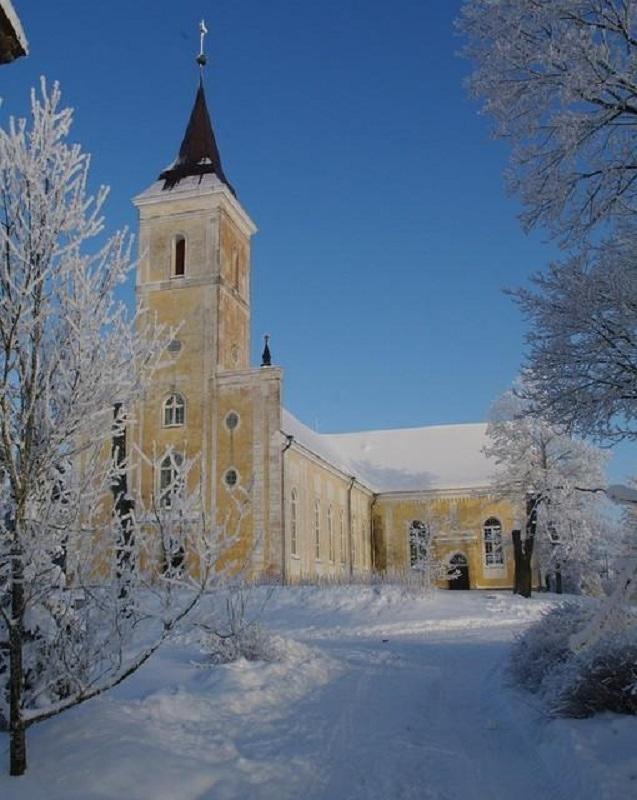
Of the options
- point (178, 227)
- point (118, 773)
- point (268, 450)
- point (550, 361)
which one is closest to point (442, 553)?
point (268, 450)

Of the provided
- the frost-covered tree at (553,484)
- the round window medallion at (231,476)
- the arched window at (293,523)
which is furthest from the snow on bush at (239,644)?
the frost-covered tree at (553,484)

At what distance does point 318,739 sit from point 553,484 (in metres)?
26.9

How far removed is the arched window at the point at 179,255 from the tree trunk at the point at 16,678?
28.6 meters

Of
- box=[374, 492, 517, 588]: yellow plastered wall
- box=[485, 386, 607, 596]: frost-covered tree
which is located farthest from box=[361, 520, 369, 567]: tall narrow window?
box=[485, 386, 607, 596]: frost-covered tree

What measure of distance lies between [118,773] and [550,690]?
14.3 ft

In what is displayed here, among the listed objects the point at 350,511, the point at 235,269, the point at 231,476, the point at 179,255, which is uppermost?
the point at 179,255

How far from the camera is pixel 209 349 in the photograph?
31969 millimetres

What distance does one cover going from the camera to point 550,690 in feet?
25.9

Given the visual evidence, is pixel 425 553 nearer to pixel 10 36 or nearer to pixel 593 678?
pixel 593 678

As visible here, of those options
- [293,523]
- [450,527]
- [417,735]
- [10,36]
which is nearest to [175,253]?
[293,523]

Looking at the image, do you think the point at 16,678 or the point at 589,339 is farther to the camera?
the point at 589,339

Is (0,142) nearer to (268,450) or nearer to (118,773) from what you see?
(118,773)

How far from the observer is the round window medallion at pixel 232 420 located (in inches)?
1217

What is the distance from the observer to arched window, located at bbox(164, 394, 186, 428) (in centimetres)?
3188
